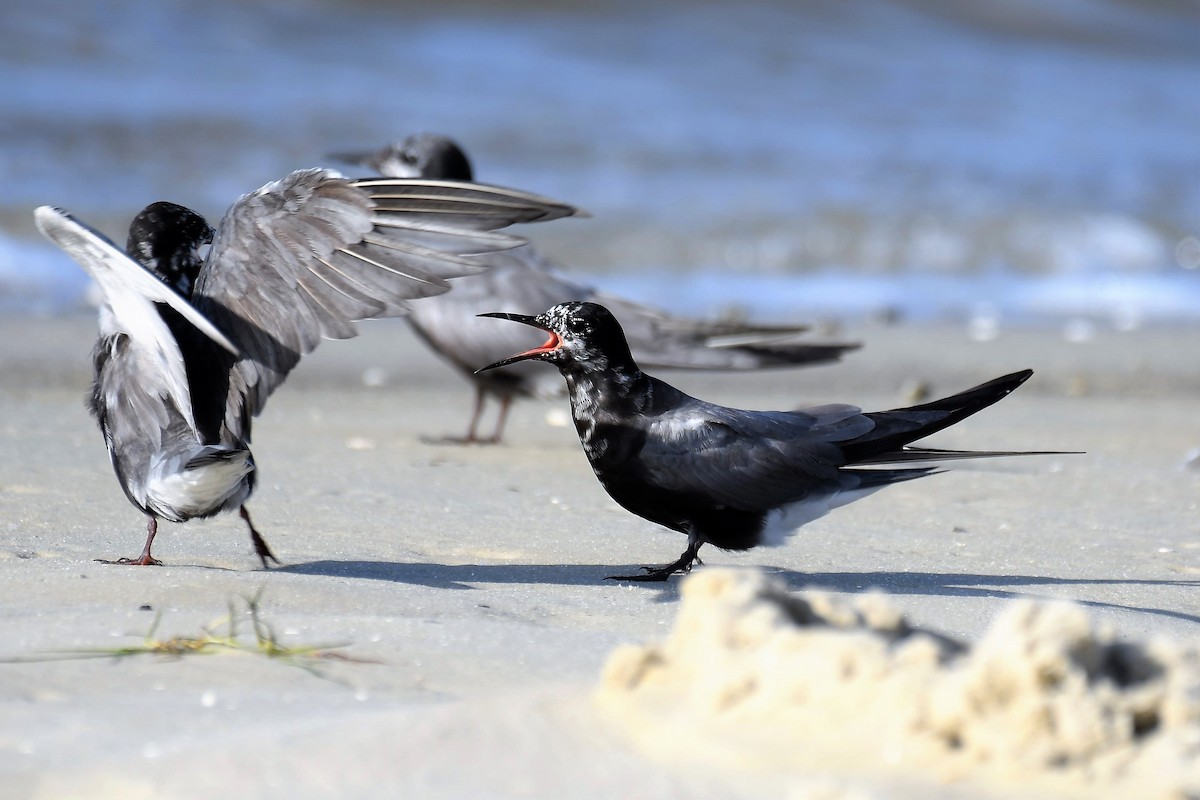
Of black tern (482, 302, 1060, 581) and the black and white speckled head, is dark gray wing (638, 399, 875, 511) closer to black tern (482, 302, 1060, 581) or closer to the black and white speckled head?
black tern (482, 302, 1060, 581)

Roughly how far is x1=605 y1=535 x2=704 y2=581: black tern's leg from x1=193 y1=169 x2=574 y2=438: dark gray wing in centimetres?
81

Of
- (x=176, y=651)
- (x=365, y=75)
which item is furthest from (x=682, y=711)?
(x=365, y=75)

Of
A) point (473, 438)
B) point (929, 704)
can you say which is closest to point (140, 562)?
point (929, 704)

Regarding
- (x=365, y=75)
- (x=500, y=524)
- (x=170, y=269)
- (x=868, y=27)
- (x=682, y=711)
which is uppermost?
(x=868, y=27)

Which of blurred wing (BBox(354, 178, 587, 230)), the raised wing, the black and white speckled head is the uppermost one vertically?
the black and white speckled head

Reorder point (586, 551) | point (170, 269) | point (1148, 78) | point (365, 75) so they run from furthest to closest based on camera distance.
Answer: point (1148, 78)
point (365, 75)
point (586, 551)
point (170, 269)

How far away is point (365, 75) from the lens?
51.0 feet

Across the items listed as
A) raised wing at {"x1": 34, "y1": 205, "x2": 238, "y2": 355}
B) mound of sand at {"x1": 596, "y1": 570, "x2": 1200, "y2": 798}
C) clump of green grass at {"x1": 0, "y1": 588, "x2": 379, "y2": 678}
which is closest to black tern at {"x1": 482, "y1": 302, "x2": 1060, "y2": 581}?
raised wing at {"x1": 34, "y1": 205, "x2": 238, "y2": 355}

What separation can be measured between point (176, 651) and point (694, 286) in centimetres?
830

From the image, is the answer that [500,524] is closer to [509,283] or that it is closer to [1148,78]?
[509,283]

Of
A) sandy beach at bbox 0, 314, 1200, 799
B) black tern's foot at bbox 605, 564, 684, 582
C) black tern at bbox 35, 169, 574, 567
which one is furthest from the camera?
black tern's foot at bbox 605, 564, 684, 582

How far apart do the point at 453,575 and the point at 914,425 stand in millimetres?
1169

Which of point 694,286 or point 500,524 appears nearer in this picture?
point 500,524

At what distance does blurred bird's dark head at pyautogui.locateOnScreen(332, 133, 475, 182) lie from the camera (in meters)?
6.73
